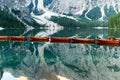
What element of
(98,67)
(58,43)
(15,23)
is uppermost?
(98,67)

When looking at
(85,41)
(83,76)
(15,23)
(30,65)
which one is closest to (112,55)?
(85,41)

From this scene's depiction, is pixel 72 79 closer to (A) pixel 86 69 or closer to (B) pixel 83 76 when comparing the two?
(B) pixel 83 76

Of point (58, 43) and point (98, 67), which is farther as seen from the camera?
point (58, 43)

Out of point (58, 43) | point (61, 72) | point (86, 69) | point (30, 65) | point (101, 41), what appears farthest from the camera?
point (58, 43)

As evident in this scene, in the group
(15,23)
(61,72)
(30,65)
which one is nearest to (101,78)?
(61,72)

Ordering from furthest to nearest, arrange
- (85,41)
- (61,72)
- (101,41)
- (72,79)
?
1. (85,41)
2. (101,41)
3. (61,72)
4. (72,79)

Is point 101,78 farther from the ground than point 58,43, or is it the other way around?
point 101,78

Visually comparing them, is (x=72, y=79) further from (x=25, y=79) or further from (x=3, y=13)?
(x=3, y=13)

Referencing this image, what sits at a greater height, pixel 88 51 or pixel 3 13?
pixel 88 51

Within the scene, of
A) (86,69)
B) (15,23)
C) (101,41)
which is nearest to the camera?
(86,69)
